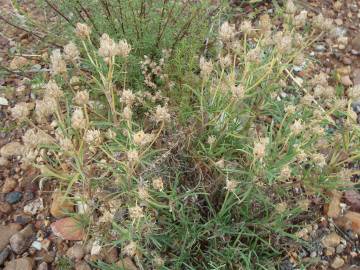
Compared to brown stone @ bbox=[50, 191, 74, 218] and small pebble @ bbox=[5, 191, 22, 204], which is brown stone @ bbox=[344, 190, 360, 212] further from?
small pebble @ bbox=[5, 191, 22, 204]

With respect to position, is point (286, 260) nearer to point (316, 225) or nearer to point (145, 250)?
point (316, 225)

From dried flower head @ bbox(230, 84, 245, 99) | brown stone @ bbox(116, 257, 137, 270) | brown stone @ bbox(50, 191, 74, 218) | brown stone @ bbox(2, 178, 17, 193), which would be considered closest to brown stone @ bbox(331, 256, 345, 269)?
brown stone @ bbox(116, 257, 137, 270)

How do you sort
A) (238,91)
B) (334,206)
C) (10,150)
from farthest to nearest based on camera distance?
(10,150) < (334,206) < (238,91)

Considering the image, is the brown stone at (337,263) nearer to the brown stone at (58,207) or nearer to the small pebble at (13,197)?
the brown stone at (58,207)

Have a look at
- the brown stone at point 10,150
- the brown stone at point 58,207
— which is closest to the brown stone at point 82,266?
the brown stone at point 58,207

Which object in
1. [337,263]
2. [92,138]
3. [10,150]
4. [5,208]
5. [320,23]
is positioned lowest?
[337,263]

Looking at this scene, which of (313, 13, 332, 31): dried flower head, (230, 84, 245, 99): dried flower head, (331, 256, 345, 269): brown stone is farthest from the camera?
(331, 256, 345, 269): brown stone

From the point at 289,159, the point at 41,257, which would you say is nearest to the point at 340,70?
the point at 289,159

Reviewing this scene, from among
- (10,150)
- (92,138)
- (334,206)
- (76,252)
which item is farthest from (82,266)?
(334,206)

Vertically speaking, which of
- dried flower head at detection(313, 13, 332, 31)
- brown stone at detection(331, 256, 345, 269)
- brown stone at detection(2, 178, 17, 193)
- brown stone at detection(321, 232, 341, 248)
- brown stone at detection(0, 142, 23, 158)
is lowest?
brown stone at detection(331, 256, 345, 269)

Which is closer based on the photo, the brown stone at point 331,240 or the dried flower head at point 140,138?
the dried flower head at point 140,138

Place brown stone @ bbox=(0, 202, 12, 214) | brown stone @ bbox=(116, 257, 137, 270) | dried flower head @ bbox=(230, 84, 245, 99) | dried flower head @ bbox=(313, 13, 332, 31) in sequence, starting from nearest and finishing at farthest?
dried flower head @ bbox=(230, 84, 245, 99), dried flower head @ bbox=(313, 13, 332, 31), brown stone @ bbox=(116, 257, 137, 270), brown stone @ bbox=(0, 202, 12, 214)

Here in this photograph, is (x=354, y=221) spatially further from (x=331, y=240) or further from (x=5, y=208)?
(x=5, y=208)

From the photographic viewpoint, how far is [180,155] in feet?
6.24
